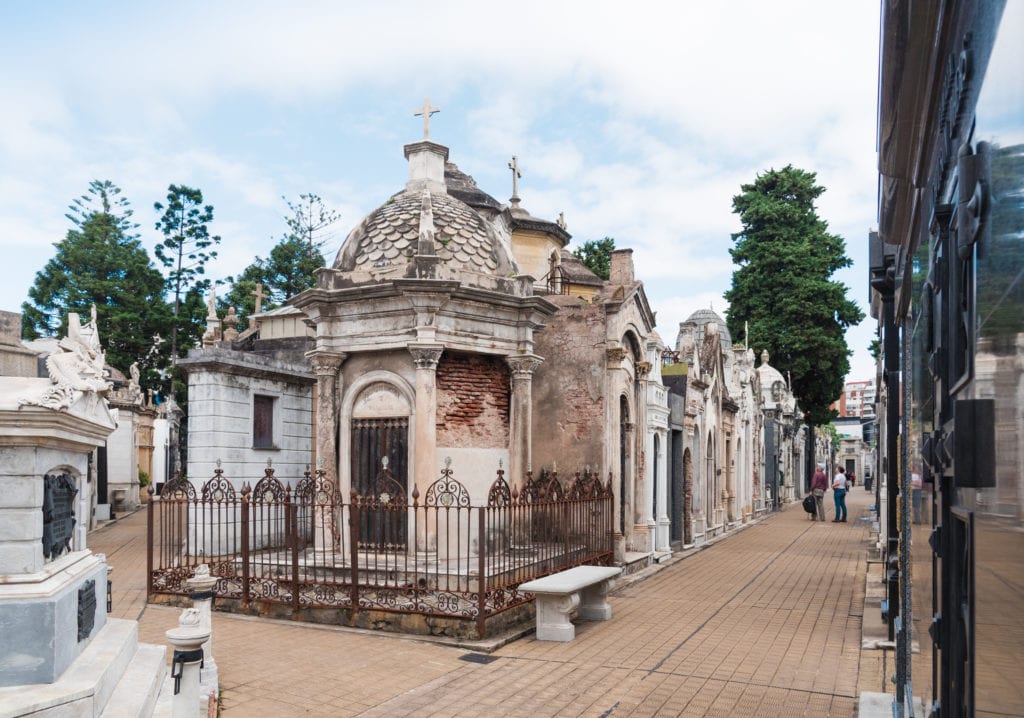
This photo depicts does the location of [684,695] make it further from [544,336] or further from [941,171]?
[544,336]

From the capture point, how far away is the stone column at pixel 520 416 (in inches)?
518

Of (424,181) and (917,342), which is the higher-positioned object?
(424,181)

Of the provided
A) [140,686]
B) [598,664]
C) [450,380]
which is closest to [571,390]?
[450,380]

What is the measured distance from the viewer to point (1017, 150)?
1.67 meters

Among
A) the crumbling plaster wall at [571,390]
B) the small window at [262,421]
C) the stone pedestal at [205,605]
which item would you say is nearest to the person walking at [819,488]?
the crumbling plaster wall at [571,390]

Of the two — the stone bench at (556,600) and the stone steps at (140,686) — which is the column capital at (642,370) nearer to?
the stone bench at (556,600)

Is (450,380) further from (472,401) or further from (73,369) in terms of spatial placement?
(73,369)

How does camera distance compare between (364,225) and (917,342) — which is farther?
(364,225)

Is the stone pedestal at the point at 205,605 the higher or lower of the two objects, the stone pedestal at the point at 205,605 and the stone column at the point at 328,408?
the lower

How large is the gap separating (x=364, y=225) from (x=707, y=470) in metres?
13.7

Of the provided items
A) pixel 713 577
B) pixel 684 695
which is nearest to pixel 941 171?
pixel 684 695

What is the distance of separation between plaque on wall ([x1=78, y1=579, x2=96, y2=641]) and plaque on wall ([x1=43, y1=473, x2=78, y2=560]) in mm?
335

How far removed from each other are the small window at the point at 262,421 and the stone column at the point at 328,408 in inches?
140

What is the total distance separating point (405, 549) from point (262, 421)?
6159 millimetres
